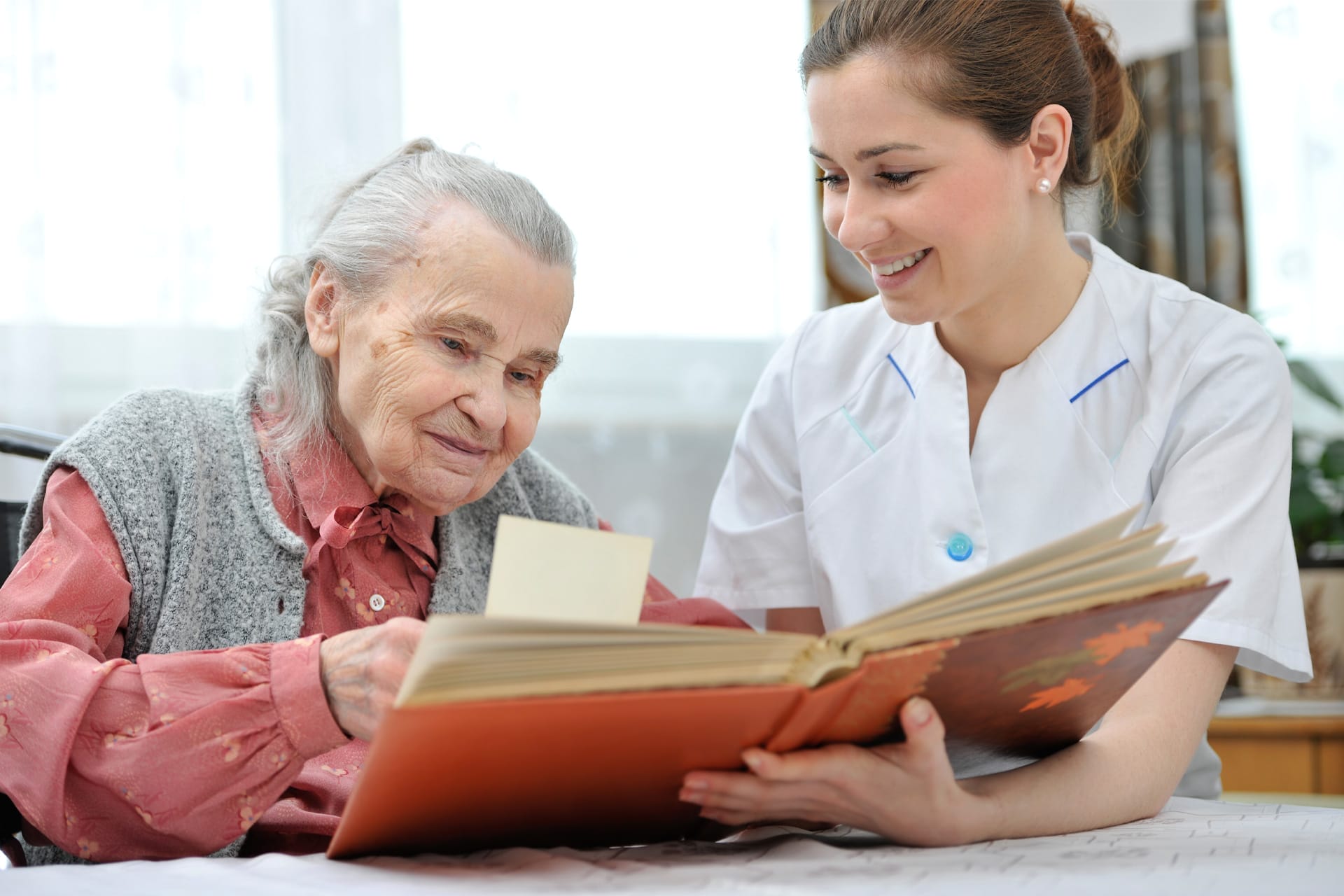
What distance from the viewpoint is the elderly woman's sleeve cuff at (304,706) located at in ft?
2.90

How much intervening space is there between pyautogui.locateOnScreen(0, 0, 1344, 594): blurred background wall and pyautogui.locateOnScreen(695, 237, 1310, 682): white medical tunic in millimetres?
315

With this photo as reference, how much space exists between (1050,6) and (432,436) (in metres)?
0.83

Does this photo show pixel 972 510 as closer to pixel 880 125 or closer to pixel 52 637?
pixel 880 125

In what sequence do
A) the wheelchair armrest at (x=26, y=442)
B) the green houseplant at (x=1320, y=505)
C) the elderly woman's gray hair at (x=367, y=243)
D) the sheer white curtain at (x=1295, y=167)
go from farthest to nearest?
the sheer white curtain at (x=1295, y=167)
the green houseplant at (x=1320, y=505)
the wheelchair armrest at (x=26, y=442)
the elderly woman's gray hair at (x=367, y=243)

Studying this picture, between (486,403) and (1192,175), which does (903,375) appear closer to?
(486,403)

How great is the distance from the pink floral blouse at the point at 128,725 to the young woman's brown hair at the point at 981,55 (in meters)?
0.82

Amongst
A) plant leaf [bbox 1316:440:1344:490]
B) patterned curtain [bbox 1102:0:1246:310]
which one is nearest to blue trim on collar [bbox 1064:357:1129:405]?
plant leaf [bbox 1316:440:1344:490]

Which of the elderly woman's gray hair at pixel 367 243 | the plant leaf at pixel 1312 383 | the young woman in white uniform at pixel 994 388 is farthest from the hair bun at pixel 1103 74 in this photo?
the plant leaf at pixel 1312 383

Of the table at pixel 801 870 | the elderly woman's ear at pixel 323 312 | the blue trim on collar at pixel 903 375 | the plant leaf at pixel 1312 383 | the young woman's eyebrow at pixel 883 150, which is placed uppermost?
the young woman's eyebrow at pixel 883 150

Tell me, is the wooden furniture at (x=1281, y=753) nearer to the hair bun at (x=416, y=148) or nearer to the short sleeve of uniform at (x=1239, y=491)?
the short sleeve of uniform at (x=1239, y=491)

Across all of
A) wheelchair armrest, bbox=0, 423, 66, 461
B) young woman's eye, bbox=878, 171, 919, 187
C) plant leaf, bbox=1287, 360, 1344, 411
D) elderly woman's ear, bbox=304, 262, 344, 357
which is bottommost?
plant leaf, bbox=1287, 360, 1344, 411

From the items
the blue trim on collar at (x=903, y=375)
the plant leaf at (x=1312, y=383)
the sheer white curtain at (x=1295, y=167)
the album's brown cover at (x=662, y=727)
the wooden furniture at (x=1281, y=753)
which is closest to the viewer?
the album's brown cover at (x=662, y=727)

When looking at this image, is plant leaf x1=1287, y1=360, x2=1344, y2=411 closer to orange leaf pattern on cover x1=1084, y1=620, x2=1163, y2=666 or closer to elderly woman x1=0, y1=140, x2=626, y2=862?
elderly woman x1=0, y1=140, x2=626, y2=862

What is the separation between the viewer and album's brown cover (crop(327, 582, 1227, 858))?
0.70 metres
